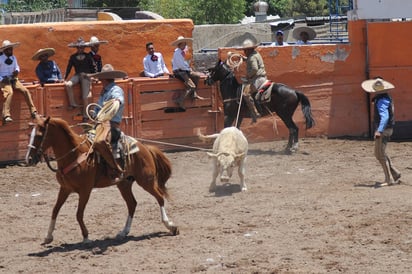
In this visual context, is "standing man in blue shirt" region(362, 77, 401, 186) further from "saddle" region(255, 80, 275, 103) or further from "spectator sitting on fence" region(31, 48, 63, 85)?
"spectator sitting on fence" region(31, 48, 63, 85)

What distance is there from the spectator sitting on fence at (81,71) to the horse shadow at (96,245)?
258 inches

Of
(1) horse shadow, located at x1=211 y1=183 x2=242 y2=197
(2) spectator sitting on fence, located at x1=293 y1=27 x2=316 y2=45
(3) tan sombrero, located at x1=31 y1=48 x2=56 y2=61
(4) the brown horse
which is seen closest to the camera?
(4) the brown horse

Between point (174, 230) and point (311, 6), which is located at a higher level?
point (311, 6)

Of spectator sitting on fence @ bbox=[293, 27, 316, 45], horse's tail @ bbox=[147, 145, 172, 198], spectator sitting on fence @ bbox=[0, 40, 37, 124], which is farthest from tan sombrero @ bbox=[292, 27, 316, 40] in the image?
horse's tail @ bbox=[147, 145, 172, 198]

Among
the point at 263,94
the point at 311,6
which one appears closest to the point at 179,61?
the point at 263,94

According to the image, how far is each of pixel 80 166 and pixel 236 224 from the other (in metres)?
2.28

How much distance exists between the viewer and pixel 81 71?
17141 millimetres

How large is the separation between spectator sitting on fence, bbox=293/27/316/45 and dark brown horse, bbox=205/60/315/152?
3448mm

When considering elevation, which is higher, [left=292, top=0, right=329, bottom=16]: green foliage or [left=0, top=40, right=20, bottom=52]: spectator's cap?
[left=292, top=0, right=329, bottom=16]: green foliage

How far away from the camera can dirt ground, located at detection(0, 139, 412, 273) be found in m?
9.35

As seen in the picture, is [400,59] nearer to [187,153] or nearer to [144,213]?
[187,153]

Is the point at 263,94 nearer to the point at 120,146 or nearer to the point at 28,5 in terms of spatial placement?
the point at 120,146

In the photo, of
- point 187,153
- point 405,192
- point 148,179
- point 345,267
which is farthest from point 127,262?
point 187,153

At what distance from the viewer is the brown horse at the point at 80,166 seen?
10102mm
